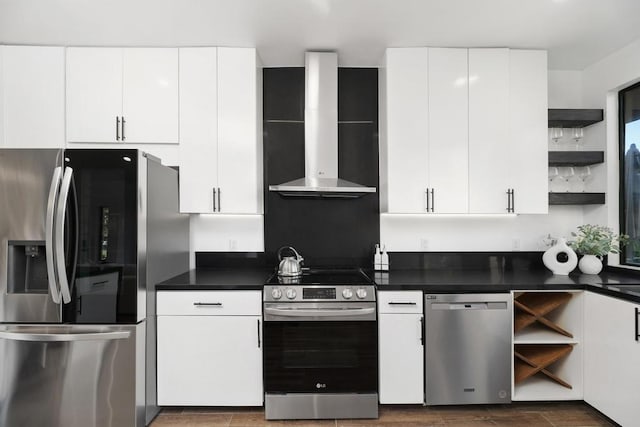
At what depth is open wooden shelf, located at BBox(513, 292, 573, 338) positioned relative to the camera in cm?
262

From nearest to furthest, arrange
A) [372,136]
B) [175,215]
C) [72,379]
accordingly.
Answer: [72,379] → [175,215] → [372,136]

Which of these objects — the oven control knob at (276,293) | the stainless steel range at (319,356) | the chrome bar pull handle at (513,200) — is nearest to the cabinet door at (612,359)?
the chrome bar pull handle at (513,200)

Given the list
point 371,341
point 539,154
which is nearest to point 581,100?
point 539,154

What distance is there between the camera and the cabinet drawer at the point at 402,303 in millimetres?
2529

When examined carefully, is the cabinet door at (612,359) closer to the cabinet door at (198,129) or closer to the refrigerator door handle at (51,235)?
the cabinet door at (198,129)

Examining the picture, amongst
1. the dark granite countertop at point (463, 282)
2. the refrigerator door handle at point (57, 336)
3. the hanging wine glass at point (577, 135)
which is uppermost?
the hanging wine glass at point (577, 135)

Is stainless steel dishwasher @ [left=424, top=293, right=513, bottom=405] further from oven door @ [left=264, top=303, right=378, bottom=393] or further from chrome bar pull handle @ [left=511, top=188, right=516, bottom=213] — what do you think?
chrome bar pull handle @ [left=511, top=188, right=516, bottom=213]

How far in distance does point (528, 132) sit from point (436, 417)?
224cm

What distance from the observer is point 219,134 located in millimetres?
2934

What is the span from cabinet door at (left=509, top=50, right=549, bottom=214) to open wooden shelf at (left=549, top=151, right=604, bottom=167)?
219mm

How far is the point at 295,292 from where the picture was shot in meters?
2.50

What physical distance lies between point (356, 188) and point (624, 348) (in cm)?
195

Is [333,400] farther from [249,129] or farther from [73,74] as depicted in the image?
[73,74]

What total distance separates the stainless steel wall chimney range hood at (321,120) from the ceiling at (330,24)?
14cm
